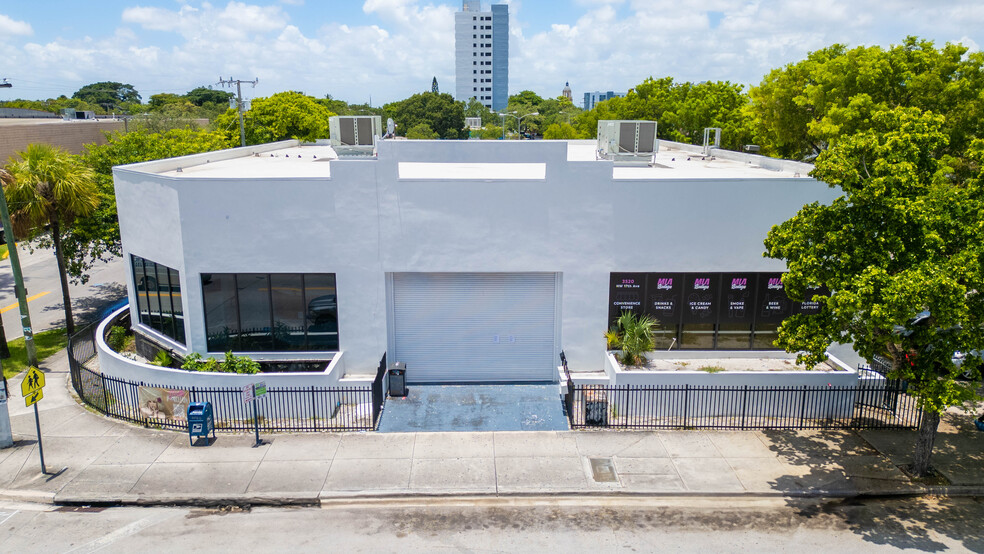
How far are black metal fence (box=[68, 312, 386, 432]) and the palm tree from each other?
7.52 m

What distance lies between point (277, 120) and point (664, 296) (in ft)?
167

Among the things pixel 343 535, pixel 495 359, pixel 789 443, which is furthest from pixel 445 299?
pixel 789 443

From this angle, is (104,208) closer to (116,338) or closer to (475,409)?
(116,338)

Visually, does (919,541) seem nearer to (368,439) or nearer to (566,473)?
(566,473)

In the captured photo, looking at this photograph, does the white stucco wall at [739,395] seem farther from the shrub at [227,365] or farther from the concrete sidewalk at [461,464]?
the shrub at [227,365]

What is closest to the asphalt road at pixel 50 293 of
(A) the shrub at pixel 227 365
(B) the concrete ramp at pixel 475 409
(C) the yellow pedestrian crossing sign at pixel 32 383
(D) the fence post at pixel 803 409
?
(A) the shrub at pixel 227 365

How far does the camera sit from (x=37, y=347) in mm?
24391

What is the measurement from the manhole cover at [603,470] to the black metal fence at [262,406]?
18.6 ft

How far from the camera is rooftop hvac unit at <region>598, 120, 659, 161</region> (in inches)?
952

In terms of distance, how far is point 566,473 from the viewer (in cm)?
1466

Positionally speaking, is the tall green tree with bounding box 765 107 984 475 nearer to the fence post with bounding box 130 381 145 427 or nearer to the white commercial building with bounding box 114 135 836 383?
the white commercial building with bounding box 114 135 836 383

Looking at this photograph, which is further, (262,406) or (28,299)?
(28,299)

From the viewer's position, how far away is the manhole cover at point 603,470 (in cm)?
1449

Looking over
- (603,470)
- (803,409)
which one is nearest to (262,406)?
(603,470)
